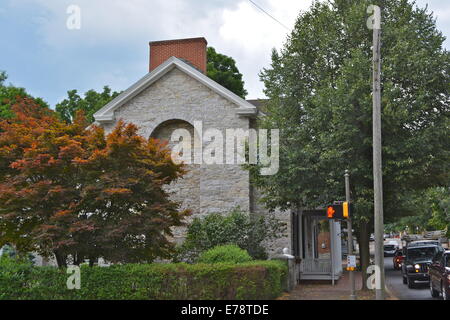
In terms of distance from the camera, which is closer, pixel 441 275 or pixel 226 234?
pixel 441 275

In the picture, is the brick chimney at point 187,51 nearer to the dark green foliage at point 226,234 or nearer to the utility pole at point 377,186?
the dark green foliage at point 226,234

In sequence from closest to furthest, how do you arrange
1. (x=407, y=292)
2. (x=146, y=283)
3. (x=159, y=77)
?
(x=146, y=283) < (x=407, y=292) < (x=159, y=77)

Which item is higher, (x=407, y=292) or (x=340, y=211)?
(x=340, y=211)

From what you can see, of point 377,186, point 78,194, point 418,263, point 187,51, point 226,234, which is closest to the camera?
point 377,186

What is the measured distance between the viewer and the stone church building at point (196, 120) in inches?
878

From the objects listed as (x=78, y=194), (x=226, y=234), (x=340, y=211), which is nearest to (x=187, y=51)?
(x=226, y=234)

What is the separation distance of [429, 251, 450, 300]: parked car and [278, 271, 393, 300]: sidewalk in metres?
1.55

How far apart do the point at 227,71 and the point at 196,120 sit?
69.6ft

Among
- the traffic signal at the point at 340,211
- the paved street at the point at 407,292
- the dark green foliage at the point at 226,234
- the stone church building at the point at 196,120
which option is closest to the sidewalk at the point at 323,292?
the paved street at the point at 407,292

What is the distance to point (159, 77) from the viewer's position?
24.0m

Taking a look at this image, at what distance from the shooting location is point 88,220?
1493cm

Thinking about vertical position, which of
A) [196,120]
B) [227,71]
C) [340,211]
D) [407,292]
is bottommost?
[407,292]

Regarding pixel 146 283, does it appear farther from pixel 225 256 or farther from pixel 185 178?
pixel 185 178

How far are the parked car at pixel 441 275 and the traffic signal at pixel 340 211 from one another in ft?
11.4
